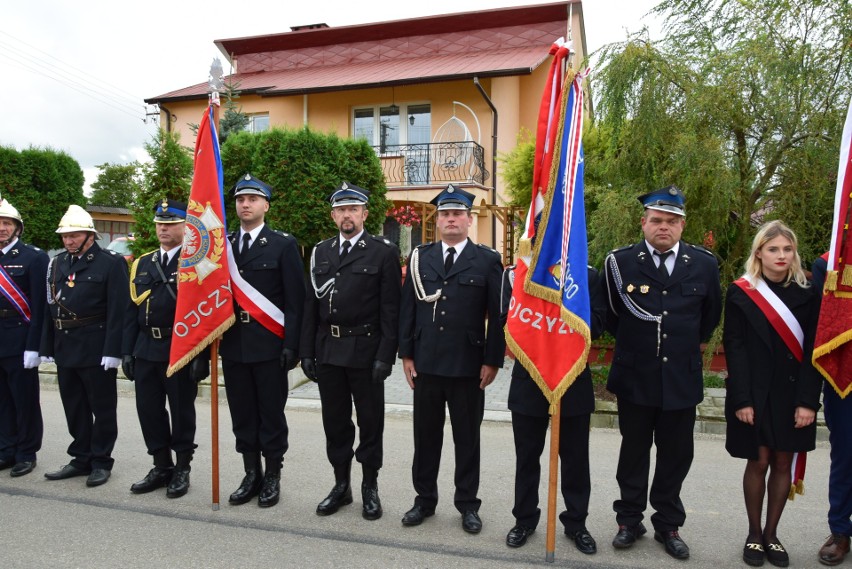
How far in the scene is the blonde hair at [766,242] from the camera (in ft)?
11.8

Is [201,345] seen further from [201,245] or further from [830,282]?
[830,282]

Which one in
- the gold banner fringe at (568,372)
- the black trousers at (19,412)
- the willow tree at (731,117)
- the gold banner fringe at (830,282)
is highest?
the willow tree at (731,117)

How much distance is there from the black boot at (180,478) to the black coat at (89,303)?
98 cm

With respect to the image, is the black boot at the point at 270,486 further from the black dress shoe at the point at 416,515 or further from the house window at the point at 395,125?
the house window at the point at 395,125

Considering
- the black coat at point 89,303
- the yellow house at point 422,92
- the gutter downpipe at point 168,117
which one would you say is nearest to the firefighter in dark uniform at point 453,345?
the black coat at point 89,303

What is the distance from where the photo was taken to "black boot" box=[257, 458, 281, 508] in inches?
176

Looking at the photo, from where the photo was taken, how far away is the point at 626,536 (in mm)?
3799

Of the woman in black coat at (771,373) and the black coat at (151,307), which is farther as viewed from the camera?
the black coat at (151,307)

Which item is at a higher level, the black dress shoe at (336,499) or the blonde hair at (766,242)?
the blonde hair at (766,242)

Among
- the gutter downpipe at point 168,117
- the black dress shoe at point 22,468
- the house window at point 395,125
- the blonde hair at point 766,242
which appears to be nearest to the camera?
the blonde hair at point 766,242

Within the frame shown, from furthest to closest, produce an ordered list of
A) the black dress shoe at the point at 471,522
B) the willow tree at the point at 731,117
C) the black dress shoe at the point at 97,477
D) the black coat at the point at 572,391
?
1. the willow tree at the point at 731,117
2. the black dress shoe at the point at 97,477
3. the black dress shoe at the point at 471,522
4. the black coat at the point at 572,391

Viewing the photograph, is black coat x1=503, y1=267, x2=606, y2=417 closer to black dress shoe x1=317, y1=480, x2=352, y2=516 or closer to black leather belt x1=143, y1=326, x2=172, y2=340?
black dress shoe x1=317, y1=480, x2=352, y2=516

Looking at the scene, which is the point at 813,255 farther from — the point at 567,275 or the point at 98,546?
the point at 98,546

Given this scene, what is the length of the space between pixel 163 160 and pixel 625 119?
6560 mm
